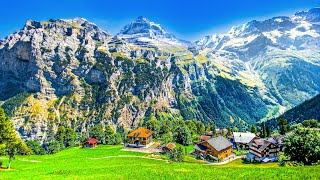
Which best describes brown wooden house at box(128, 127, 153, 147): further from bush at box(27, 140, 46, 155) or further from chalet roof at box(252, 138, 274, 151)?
bush at box(27, 140, 46, 155)

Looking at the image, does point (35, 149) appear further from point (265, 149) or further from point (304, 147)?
point (304, 147)

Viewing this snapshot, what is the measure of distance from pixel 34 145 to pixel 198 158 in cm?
12949

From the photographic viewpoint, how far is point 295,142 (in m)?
69.9

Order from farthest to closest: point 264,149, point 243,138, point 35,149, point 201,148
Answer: point 35,149
point 243,138
point 264,149
point 201,148

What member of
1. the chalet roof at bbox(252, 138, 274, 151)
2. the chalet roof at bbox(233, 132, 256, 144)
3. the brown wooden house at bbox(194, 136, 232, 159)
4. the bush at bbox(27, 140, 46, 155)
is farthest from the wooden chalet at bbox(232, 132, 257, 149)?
the bush at bbox(27, 140, 46, 155)

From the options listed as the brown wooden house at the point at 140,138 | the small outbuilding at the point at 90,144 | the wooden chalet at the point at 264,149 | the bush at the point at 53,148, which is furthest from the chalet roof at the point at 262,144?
the bush at the point at 53,148

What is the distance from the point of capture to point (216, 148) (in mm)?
125938

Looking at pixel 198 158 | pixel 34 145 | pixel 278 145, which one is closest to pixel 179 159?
pixel 198 158

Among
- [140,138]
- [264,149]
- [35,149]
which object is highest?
Result: [140,138]

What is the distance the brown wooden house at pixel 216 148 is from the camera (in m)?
126

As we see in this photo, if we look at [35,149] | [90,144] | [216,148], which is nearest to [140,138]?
[90,144]

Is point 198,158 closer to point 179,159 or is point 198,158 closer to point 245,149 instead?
point 179,159

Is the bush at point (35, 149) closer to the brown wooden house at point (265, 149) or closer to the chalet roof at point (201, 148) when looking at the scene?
the chalet roof at point (201, 148)

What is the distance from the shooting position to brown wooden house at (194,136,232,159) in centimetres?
12612
